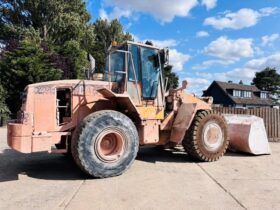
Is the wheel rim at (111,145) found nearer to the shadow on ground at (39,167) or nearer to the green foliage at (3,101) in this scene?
the shadow on ground at (39,167)

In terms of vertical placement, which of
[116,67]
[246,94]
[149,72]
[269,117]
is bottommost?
[269,117]

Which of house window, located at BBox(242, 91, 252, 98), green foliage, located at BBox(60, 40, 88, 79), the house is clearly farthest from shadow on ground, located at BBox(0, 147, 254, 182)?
house window, located at BBox(242, 91, 252, 98)

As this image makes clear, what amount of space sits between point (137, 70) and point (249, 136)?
4037 millimetres

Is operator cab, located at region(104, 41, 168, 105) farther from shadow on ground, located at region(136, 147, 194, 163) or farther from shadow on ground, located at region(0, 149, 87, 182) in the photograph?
shadow on ground, located at region(0, 149, 87, 182)

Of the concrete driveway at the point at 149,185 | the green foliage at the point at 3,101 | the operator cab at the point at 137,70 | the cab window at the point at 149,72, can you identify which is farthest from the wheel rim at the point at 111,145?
the green foliage at the point at 3,101

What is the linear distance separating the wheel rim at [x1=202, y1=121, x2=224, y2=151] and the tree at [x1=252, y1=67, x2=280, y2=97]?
234ft

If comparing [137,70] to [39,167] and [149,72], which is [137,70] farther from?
[39,167]

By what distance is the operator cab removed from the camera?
7289 mm

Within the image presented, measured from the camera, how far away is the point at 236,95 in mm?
53750

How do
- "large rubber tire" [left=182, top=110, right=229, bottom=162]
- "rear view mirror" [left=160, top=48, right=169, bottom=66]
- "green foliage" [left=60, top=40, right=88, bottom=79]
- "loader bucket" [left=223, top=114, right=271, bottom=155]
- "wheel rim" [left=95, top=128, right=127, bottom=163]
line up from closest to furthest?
"wheel rim" [left=95, top=128, right=127, bottom=163] → "rear view mirror" [left=160, top=48, right=169, bottom=66] → "large rubber tire" [left=182, top=110, right=229, bottom=162] → "loader bucket" [left=223, top=114, right=271, bottom=155] → "green foliage" [left=60, top=40, right=88, bottom=79]

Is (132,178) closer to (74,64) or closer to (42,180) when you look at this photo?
(42,180)

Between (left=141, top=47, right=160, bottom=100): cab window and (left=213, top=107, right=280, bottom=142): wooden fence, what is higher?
(left=141, top=47, right=160, bottom=100): cab window

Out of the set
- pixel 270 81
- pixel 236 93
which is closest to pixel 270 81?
pixel 270 81

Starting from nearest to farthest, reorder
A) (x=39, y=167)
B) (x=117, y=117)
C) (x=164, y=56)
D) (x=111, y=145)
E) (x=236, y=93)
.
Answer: (x=117, y=117) → (x=111, y=145) → (x=39, y=167) → (x=164, y=56) → (x=236, y=93)
